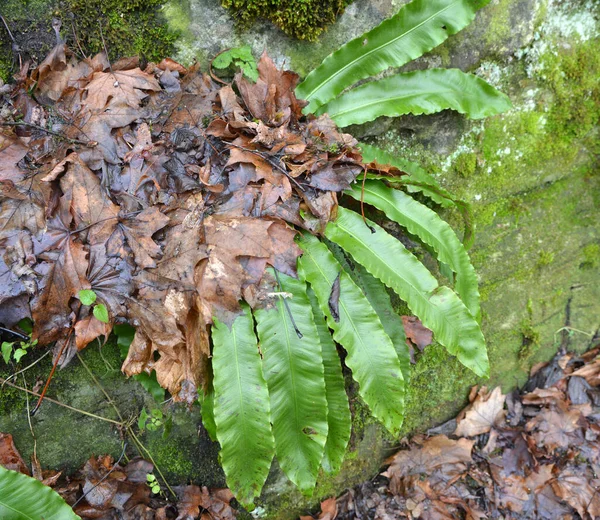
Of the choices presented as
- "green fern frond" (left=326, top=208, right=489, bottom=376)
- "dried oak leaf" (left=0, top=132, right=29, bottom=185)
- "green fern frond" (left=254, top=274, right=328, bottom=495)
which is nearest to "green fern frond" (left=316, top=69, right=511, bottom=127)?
"green fern frond" (left=326, top=208, right=489, bottom=376)

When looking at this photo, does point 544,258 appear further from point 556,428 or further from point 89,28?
point 89,28

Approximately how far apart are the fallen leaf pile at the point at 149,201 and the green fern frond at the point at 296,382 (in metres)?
0.15

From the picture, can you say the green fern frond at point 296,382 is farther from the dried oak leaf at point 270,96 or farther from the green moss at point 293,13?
the green moss at point 293,13

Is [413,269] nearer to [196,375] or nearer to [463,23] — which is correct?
[196,375]

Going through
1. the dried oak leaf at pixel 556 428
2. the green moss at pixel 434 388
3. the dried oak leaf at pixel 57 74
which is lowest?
the dried oak leaf at pixel 556 428

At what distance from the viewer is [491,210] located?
2770 millimetres

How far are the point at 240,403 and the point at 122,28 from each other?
5.39 feet

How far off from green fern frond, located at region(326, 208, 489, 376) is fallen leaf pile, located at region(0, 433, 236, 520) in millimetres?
1467

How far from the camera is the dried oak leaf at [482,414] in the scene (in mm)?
3037

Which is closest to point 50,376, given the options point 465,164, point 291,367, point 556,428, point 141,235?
point 141,235

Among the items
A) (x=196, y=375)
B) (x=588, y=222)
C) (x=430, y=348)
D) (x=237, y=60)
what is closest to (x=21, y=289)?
(x=196, y=375)

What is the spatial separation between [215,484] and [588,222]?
287cm

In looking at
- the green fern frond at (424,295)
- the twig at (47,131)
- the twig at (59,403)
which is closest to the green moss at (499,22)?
the green fern frond at (424,295)

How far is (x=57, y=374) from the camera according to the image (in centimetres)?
206
